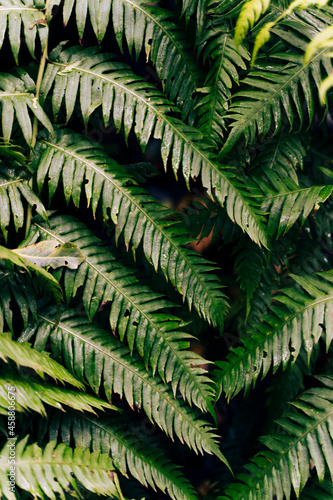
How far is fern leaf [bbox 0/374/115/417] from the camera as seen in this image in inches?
40.4

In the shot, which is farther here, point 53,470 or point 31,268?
point 31,268

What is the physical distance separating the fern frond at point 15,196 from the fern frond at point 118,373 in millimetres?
322

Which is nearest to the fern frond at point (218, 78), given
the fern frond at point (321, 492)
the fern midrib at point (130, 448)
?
the fern midrib at point (130, 448)

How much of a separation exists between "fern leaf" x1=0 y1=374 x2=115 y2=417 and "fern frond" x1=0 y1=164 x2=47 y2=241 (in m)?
0.44

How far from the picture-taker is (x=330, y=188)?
1.34m

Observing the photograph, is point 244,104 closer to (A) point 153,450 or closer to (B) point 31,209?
(B) point 31,209

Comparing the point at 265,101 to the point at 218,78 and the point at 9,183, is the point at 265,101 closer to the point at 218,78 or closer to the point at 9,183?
the point at 218,78

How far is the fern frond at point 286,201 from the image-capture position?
1347mm

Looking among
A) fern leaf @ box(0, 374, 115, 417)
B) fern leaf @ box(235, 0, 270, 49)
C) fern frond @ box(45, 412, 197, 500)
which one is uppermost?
fern leaf @ box(235, 0, 270, 49)

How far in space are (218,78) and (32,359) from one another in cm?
104

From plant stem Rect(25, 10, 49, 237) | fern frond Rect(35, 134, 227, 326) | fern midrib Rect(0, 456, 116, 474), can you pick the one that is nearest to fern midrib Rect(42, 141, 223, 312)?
fern frond Rect(35, 134, 227, 326)

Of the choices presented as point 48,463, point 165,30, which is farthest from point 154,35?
point 48,463

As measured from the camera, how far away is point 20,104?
48.8 inches

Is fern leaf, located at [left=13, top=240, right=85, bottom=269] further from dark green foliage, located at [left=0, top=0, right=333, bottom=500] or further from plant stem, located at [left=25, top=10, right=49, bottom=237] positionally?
plant stem, located at [left=25, top=10, right=49, bottom=237]
